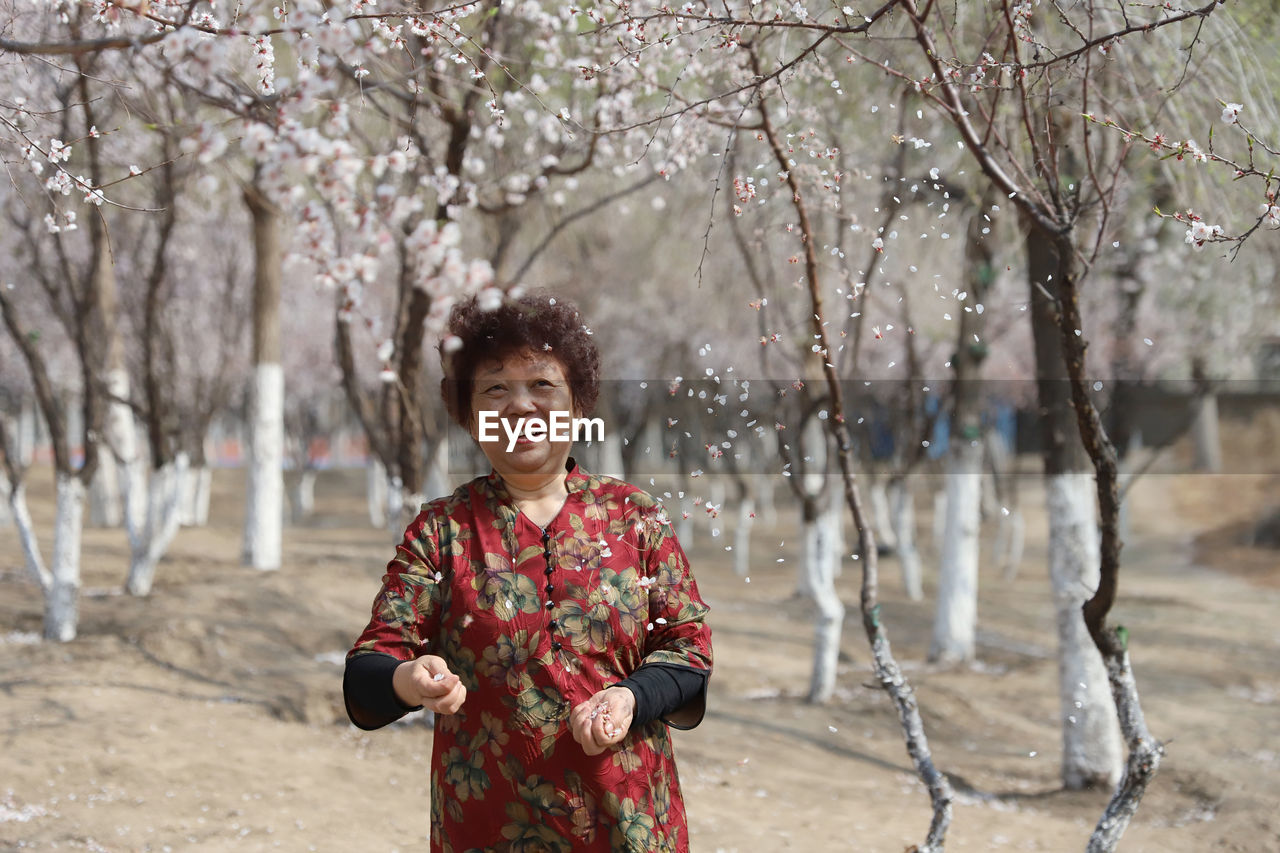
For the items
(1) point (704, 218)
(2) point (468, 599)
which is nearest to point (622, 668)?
(2) point (468, 599)

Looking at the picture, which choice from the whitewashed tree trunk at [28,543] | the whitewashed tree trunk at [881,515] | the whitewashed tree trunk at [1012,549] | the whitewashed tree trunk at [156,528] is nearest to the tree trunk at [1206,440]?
the whitewashed tree trunk at [1012,549]

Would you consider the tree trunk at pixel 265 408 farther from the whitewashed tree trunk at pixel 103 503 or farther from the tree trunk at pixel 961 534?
the tree trunk at pixel 961 534

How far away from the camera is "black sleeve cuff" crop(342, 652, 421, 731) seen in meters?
2.02

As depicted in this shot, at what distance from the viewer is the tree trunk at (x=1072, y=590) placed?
6312mm

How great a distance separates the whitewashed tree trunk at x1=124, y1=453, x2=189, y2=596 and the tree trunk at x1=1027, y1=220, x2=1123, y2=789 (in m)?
7.26

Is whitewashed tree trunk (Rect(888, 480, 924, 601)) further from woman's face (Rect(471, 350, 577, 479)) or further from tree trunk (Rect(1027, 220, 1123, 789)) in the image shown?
woman's face (Rect(471, 350, 577, 479))

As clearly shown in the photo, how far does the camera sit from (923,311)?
1440cm

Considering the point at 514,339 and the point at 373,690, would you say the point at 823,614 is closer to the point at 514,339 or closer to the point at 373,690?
the point at 514,339

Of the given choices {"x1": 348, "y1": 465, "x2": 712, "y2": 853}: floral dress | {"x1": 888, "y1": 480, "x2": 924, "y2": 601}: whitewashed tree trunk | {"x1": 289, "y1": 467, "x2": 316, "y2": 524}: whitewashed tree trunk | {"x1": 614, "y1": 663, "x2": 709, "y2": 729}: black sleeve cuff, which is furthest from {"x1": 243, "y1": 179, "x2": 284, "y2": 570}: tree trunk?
{"x1": 289, "y1": 467, "x2": 316, "y2": 524}: whitewashed tree trunk

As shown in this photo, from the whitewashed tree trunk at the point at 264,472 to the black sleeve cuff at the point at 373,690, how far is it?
1052 centimetres

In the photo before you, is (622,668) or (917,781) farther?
(917,781)

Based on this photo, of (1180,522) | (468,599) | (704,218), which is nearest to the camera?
(468,599)

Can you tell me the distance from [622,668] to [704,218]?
10.0 metres

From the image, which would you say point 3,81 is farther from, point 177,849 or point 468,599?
point 468,599
